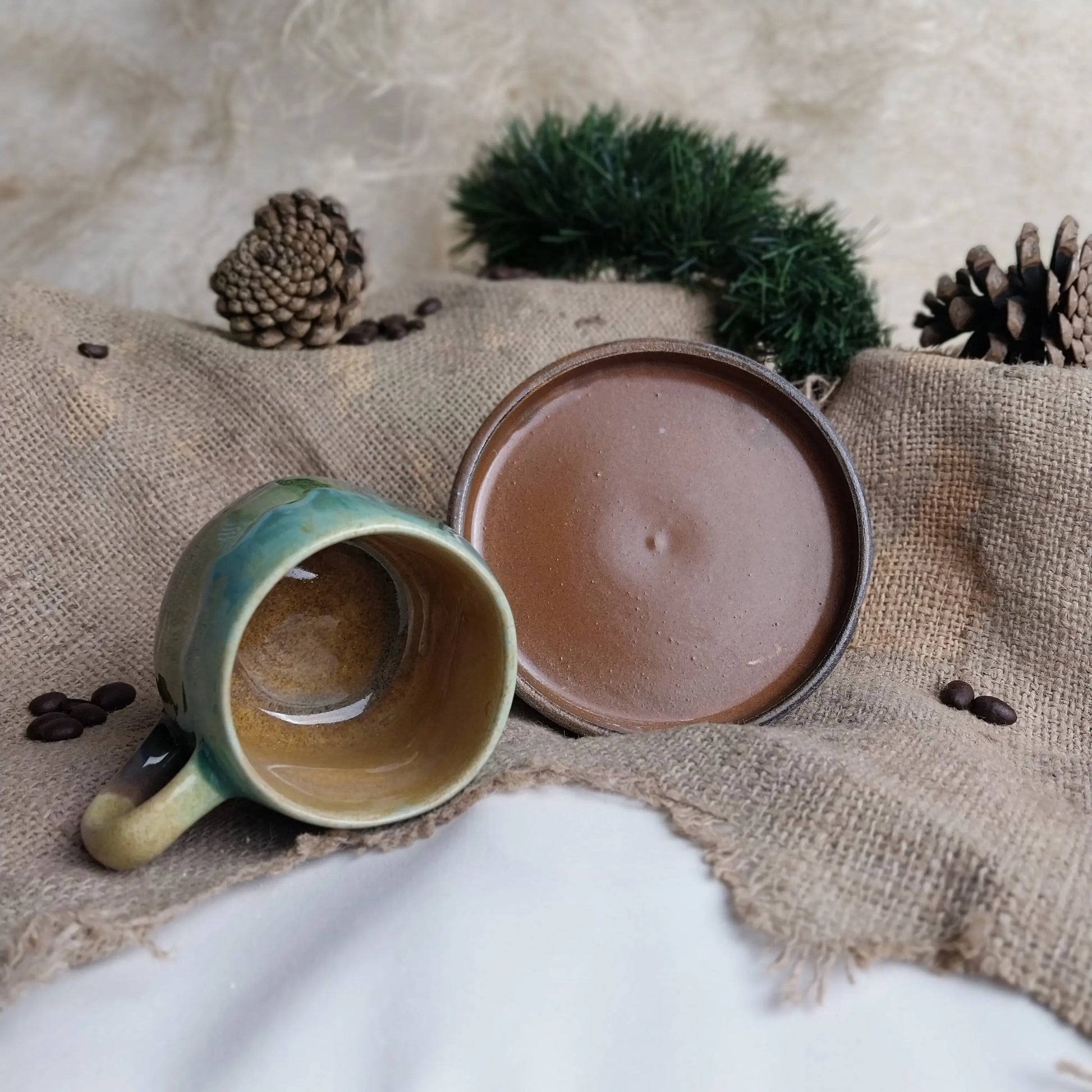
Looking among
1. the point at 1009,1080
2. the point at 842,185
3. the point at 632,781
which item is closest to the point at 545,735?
the point at 632,781

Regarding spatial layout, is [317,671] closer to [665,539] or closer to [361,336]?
[665,539]

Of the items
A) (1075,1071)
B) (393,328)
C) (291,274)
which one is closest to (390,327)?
(393,328)

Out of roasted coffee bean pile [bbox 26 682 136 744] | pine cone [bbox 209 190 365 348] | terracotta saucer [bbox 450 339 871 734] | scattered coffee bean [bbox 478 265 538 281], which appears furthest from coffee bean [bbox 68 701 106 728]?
scattered coffee bean [bbox 478 265 538 281]

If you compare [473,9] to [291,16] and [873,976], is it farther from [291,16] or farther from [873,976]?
[873,976]

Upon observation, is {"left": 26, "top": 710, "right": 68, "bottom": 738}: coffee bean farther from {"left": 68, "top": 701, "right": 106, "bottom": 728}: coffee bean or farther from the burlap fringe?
the burlap fringe

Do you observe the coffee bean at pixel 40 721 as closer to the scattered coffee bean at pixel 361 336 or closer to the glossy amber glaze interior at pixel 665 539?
the glossy amber glaze interior at pixel 665 539

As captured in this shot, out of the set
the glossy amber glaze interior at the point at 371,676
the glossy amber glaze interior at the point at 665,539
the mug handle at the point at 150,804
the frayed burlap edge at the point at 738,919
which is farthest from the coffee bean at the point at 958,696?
the mug handle at the point at 150,804
